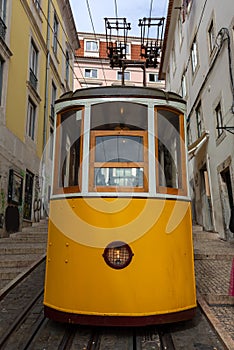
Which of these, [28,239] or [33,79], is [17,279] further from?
[33,79]

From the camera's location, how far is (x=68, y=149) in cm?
406

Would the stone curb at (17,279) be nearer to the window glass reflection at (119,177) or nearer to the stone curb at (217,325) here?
the window glass reflection at (119,177)

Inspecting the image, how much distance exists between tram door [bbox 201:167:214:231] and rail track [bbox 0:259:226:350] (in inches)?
331

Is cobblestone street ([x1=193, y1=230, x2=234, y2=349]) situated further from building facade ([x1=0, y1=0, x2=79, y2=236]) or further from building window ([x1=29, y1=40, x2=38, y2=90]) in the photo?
building window ([x1=29, y1=40, x2=38, y2=90])

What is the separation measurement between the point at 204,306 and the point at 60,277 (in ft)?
6.76

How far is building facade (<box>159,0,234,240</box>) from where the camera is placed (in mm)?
9977

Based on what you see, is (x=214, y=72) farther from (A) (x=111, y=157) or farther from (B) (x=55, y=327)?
(B) (x=55, y=327)

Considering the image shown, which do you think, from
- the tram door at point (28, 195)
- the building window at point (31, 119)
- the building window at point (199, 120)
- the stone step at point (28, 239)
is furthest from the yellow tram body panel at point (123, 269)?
the building window at point (31, 119)

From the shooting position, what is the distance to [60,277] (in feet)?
11.7

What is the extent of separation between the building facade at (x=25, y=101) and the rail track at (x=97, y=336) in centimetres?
707

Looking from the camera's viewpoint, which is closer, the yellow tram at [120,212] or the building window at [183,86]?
the yellow tram at [120,212]

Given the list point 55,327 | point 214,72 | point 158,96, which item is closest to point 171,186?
point 158,96

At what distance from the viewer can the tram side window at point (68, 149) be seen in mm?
3870

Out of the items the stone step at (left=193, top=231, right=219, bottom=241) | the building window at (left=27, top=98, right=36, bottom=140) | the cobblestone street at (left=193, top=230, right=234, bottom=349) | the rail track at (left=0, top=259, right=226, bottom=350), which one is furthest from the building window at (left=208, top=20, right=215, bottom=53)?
the rail track at (left=0, top=259, right=226, bottom=350)
